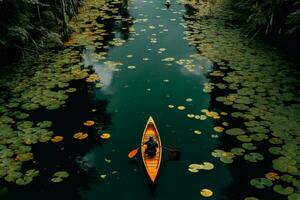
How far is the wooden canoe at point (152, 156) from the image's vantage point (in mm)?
5395

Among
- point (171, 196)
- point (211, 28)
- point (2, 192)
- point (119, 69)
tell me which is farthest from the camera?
point (211, 28)

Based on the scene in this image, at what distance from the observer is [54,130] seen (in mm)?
6594

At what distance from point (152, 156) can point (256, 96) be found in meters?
3.14

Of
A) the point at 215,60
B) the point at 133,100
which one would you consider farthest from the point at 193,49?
the point at 133,100

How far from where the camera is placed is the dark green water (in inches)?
210

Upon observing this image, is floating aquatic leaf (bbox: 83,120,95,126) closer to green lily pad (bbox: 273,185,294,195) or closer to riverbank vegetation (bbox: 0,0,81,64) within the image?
riverbank vegetation (bbox: 0,0,81,64)

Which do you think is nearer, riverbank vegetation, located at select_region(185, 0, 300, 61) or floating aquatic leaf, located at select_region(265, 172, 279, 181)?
floating aquatic leaf, located at select_region(265, 172, 279, 181)

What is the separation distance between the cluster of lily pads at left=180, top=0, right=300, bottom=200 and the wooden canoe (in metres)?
1.09

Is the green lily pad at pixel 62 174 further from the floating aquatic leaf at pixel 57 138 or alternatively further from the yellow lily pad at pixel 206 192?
the yellow lily pad at pixel 206 192

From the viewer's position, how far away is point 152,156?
Answer: 5738mm

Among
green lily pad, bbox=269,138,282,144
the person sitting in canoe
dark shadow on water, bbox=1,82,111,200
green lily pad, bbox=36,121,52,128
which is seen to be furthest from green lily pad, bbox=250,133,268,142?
green lily pad, bbox=36,121,52,128

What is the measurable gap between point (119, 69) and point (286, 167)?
531cm

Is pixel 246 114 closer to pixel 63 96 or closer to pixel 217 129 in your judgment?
pixel 217 129

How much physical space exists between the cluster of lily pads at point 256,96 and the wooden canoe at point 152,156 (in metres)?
1.09
